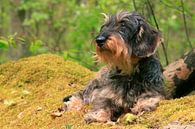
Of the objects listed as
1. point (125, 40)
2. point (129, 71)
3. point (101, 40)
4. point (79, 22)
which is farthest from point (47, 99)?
point (79, 22)

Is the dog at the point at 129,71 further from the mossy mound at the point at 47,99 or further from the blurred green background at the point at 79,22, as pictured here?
the blurred green background at the point at 79,22

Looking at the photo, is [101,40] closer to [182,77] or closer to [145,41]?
[145,41]

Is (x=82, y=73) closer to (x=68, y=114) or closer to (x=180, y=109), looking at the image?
(x=68, y=114)

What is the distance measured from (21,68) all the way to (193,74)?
2730 mm

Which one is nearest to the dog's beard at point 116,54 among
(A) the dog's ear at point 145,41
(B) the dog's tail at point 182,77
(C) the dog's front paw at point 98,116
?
(A) the dog's ear at point 145,41

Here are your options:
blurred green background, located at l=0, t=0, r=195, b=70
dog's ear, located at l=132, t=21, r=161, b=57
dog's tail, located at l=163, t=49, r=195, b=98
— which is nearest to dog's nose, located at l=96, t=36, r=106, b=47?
dog's ear, located at l=132, t=21, r=161, b=57

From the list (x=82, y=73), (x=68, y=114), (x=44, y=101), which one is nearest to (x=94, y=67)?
(x=82, y=73)

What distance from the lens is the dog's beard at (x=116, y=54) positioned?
548cm

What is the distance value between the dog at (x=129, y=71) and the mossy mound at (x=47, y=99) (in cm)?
23

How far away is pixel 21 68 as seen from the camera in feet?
26.8

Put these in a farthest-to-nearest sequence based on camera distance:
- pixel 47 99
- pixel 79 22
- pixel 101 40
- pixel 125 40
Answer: pixel 79 22, pixel 47 99, pixel 125 40, pixel 101 40

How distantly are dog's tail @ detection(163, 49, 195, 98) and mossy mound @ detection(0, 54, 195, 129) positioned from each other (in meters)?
1.30

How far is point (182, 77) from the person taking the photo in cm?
706

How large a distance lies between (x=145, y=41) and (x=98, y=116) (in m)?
1.06
